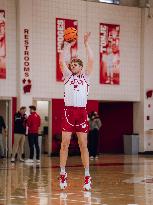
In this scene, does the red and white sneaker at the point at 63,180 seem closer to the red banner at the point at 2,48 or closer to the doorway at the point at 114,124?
the red banner at the point at 2,48

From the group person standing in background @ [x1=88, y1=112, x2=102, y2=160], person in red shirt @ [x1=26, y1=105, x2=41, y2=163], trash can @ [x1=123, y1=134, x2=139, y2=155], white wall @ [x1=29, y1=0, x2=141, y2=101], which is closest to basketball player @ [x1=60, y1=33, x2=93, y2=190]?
person in red shirt @ [x1=26, y1=105, x2=41, y2=163]

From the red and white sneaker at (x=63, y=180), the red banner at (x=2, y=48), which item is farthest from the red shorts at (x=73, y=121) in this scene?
the red banner at (x=2, y=48)

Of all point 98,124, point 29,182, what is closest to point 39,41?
point 98,124

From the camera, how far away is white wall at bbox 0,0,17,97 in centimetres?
2758

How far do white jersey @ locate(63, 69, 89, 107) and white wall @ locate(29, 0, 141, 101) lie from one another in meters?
17.4

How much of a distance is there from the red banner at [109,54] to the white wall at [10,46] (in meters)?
4.96

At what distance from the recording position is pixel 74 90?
10.8 m

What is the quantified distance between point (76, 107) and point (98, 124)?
15.8 metres

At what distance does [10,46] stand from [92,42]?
4.60 metres

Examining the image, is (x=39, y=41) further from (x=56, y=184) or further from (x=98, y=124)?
(x=56, y=184)

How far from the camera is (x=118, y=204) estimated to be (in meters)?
8.88

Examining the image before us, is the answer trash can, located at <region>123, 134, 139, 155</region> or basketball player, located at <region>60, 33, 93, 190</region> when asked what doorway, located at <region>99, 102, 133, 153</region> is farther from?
basketball player, located at <region>60, 33, 93, 190</region>

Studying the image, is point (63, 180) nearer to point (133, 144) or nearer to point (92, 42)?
point (92, 42)

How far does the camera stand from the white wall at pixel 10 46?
27578 millimetres
